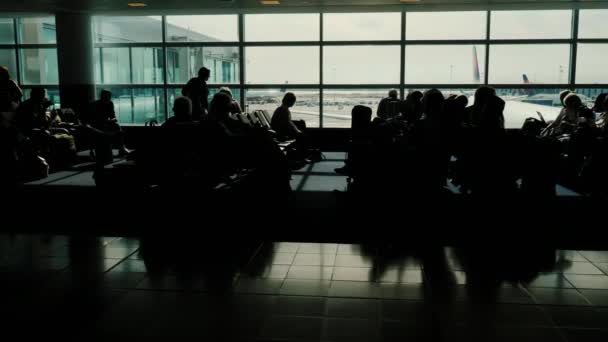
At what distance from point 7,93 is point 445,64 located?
314 inches

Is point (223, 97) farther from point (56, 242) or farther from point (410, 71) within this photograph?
point (410, 71)

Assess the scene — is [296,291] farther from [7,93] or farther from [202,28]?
[202,28]

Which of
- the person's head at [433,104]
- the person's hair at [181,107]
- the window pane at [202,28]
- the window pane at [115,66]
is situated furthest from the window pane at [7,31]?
the person's head at [433,104]

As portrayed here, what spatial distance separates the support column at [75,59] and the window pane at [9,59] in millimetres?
2047

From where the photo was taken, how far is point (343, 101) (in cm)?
1130

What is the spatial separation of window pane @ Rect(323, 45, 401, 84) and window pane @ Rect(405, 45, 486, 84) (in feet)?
0.95

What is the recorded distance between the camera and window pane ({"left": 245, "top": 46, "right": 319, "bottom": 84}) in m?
11.3

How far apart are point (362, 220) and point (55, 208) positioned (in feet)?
10.7

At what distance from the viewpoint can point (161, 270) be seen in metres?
3.59

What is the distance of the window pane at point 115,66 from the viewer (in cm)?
1189

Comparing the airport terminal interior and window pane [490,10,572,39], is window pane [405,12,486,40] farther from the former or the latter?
the airport terminal interior

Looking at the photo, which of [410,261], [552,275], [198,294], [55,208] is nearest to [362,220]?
[410,261]

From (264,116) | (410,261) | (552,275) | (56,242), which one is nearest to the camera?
(552,275)

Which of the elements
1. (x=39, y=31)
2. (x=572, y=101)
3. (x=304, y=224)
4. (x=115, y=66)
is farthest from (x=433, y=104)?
(x=39, y=31)
